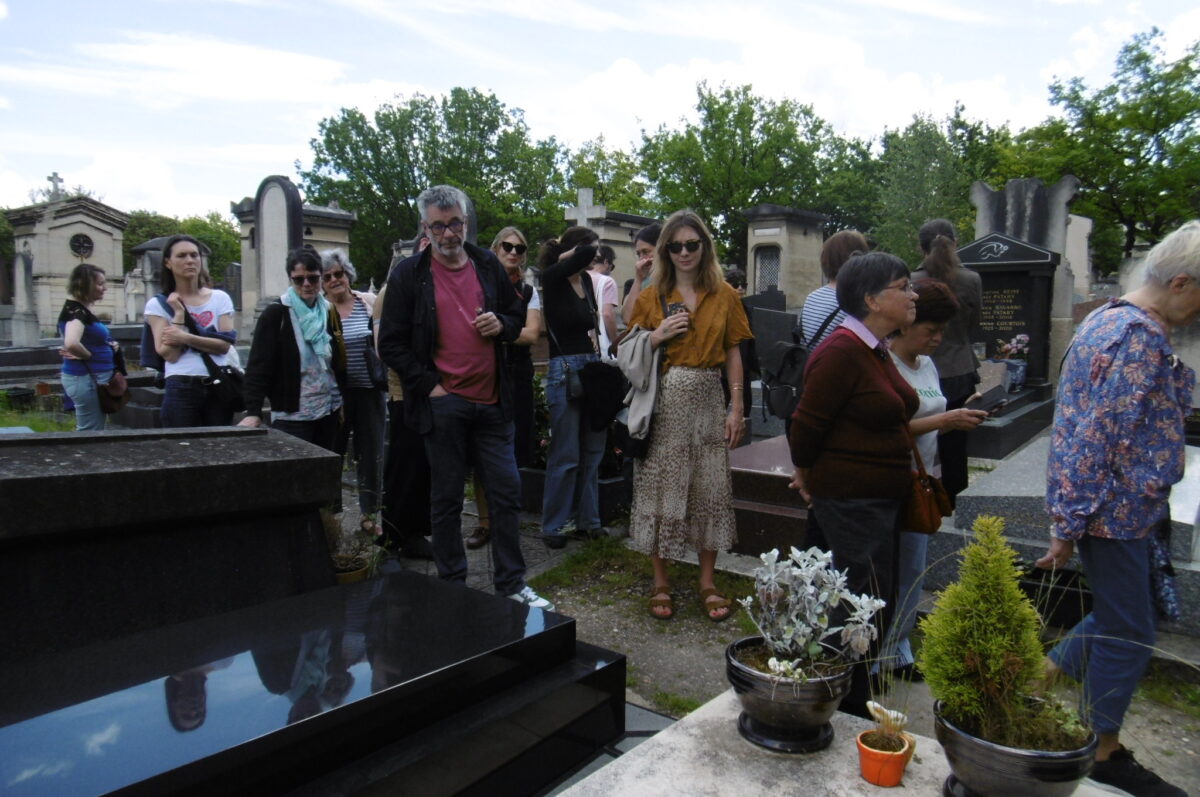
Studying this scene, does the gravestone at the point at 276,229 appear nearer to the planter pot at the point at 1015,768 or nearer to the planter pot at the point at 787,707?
the planter pot at the point at 787,707

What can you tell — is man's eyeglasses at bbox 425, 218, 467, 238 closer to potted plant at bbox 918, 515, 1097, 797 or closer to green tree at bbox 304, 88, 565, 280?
potted plant at bbox 918, 515, 1097, 797

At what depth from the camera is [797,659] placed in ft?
6.74

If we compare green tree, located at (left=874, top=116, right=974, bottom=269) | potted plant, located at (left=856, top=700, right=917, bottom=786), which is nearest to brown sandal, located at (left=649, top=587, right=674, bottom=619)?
potted plant, located at (left=856, top=700, right=917, bottom=786)

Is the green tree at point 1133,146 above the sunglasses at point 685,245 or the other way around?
above

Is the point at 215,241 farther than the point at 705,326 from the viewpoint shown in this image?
Yes

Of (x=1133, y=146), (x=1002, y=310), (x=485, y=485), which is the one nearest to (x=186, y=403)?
(x=485, y=485)

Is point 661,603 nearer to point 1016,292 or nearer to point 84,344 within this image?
point 84,344

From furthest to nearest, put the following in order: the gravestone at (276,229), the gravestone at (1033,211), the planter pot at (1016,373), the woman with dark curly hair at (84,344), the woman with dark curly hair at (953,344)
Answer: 1. the gravestone at (1033,211)
2. the gravestone at (276,229)
3. the planter pot at (1016,373)
4. the woman with dark curly hair at (84,344)
5. the woman with dark curly hair at (953,344)

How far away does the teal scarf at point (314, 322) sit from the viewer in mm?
4570

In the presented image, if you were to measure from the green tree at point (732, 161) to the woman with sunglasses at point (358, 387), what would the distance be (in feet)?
115

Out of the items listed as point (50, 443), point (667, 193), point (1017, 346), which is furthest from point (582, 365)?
point (667, 193)

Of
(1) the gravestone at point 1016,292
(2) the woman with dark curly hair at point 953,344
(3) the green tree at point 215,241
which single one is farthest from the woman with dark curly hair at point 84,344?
(3) the green tree at point 215,241

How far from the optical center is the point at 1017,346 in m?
9.69

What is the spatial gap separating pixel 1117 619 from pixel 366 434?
420 centimetres
